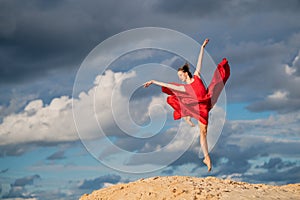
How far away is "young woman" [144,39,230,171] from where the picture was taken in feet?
50.7

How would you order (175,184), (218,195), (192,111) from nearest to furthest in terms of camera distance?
(218,195) → (175,184) → (192,111)

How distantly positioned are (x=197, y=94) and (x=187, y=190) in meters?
3.45

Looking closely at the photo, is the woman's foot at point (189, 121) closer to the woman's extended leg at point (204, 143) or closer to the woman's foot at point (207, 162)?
the woman's extended leg at point (204, 143)

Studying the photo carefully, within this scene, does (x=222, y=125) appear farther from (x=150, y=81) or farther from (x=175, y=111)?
(x=150, y=81)

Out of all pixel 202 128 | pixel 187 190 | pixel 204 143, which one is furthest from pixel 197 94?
pixel 187 190

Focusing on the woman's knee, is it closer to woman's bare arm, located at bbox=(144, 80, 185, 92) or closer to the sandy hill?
woman's bare arm, located at bbox=(144, 80, 185, 92)

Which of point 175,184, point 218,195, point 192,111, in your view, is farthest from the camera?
point 192,111

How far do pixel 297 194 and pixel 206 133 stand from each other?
376 centimetres

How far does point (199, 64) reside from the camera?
1560cm

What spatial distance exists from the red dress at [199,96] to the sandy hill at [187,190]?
89.7 inches

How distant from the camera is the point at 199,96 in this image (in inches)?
607

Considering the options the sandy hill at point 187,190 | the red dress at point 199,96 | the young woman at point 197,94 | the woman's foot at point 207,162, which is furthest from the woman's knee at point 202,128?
the sandy hill at point 187,190

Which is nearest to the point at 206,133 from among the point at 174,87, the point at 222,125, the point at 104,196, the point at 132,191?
the point at 222,125

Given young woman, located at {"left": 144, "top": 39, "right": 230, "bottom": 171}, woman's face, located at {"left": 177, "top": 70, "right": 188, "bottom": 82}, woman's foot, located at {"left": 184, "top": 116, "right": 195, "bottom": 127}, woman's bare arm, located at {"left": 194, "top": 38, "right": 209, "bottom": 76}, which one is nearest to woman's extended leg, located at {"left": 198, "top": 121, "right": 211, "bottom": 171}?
young woman, located at {"left": 144, "top": 39, "right": 230, "bottom": 171}
